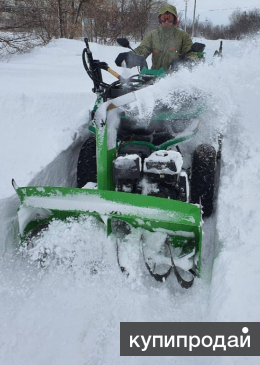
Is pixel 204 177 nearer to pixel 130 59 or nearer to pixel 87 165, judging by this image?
pixel 87 165

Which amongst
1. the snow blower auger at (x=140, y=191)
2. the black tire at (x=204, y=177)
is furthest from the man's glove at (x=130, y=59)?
the black tire at (x=204, y=177)

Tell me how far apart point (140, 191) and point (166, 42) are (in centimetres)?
323

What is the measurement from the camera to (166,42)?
17.3 ft

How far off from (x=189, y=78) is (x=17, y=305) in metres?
3.05

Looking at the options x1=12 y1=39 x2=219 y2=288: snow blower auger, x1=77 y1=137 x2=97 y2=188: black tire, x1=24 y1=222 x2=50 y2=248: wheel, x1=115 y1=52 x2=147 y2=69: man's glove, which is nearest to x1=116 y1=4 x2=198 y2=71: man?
x1=115 y1=52 x2=147 y2=69: man's glove

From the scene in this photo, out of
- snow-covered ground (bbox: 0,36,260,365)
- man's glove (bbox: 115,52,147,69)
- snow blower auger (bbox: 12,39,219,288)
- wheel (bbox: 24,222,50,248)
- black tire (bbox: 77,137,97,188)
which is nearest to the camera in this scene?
snow-covered ground (bbox: 0,36,260,365)

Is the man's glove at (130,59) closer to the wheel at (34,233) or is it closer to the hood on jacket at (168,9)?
the hood on jacket at (168,9)

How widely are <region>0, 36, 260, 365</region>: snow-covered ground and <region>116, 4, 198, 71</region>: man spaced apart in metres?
0.89

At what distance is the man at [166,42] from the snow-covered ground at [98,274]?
2.91 ft

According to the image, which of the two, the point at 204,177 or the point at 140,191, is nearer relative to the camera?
the point at 140,191

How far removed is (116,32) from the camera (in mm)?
20422

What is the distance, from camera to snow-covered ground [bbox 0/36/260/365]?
2238 millimetres

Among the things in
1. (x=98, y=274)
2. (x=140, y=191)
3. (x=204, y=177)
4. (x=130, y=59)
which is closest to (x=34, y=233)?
(x=98, y=274)

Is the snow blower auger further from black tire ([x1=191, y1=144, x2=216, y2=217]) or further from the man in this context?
the man
